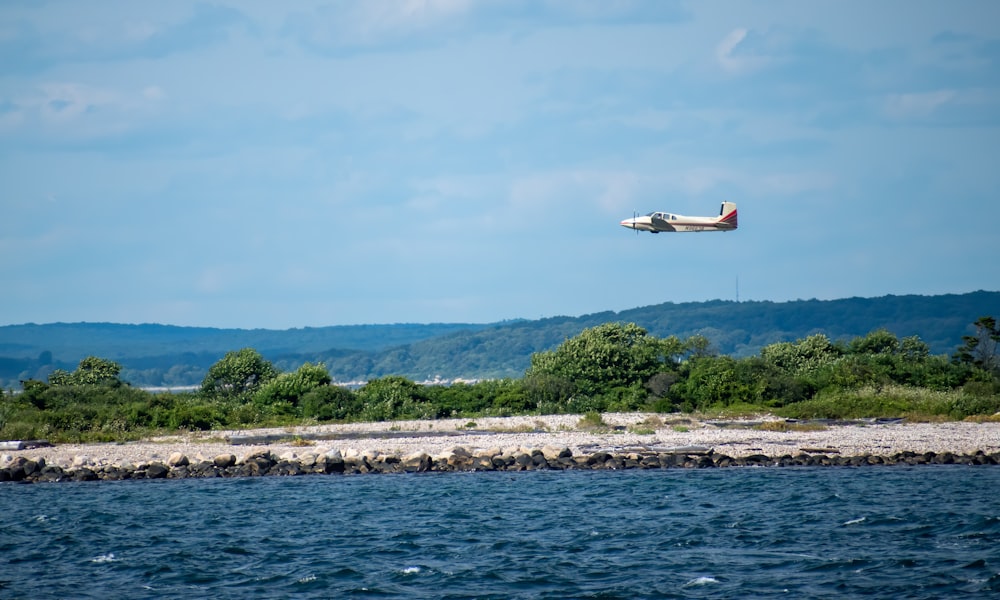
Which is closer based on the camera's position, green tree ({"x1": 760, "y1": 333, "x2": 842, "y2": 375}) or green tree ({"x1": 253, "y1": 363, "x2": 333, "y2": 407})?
green tree ({"x1": 253, "y1": 363, "x2": 333, "y2": 407})

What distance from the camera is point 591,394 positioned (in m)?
49.7

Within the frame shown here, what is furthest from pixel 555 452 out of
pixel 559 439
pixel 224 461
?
pixel 224 461

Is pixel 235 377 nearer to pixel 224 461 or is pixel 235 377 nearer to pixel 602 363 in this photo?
pixel 602 363

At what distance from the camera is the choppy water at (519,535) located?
21.0 meters

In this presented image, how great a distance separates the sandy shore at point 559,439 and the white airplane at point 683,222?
8.39 m

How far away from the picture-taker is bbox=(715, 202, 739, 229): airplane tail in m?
49.0

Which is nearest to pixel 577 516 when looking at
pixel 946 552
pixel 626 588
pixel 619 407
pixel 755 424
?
pixel 626 588

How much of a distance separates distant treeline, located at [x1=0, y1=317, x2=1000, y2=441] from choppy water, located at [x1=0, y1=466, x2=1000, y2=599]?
12.4 meters

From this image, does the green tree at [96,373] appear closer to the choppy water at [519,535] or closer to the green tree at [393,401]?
the green tree at [393,401]

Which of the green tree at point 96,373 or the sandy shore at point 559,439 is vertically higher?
the green tree at point 96,373

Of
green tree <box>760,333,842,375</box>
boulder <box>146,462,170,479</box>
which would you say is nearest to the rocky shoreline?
boulder <box>146,462,170,479</box>

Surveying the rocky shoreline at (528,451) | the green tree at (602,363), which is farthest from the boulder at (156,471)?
the green tree at (602,363)

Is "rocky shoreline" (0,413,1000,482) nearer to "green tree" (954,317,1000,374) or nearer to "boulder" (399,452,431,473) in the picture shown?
"boulder" (399,452,431,473)

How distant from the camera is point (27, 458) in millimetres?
35500
